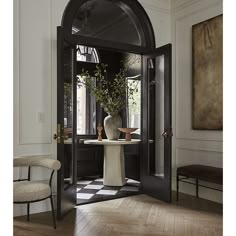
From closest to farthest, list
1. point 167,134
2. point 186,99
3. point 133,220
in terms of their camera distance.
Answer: point 133,220 < point 167,134 < point 186,99

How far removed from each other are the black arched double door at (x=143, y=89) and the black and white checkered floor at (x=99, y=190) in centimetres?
36

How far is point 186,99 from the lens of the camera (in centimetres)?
447

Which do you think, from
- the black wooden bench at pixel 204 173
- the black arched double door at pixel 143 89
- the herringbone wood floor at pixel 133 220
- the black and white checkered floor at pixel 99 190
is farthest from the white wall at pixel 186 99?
the black and white checkered floor at pixel 99 190

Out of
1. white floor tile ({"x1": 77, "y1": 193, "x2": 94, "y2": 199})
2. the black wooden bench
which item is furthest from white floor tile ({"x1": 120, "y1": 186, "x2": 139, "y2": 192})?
the black wooden bench

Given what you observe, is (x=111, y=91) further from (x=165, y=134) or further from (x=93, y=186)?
(x=165, y=134)

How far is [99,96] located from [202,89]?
201 cm

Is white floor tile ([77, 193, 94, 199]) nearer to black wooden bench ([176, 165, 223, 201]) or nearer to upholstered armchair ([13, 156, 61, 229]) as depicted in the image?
upholstered armchair ([13, 156, 61, 229])

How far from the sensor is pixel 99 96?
5320 mm

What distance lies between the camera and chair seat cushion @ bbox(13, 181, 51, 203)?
281 cm

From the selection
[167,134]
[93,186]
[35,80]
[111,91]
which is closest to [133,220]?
[167,134]

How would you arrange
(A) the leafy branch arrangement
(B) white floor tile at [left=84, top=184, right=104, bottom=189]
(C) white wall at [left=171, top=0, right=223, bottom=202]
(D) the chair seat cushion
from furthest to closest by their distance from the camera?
1. (A) the leafy branch arrangement
2. (B) white floor tile at [left=84, top=184, right=104, bottom=189]
3. (C) white wall at [left=171, top=0, right=223, bottom=202]
4. (D) the chair seat cushion

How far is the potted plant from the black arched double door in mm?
815

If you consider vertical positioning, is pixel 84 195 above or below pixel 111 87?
below

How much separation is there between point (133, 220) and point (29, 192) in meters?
1.22
